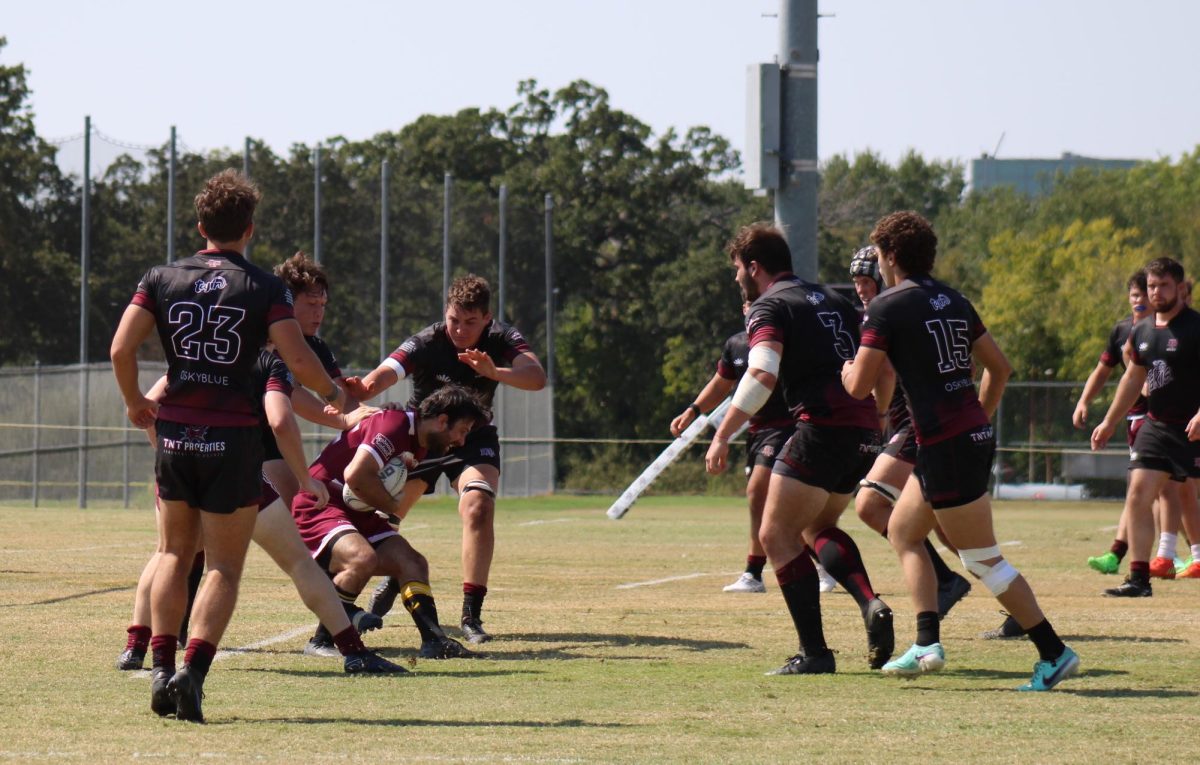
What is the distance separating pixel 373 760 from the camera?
18.0 ft

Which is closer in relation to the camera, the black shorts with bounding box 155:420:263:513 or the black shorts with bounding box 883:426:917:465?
the black shorts with bounding box 155:420:263:513

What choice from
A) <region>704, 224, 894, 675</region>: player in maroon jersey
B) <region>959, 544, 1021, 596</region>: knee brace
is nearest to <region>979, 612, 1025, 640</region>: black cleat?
<region>704, 224, 894, 675</region>: player in maroon jersey

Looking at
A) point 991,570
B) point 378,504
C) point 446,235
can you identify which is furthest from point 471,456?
point 446,235

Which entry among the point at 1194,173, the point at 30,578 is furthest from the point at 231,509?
the point at 1194,173

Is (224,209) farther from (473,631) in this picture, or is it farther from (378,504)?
(473,631)

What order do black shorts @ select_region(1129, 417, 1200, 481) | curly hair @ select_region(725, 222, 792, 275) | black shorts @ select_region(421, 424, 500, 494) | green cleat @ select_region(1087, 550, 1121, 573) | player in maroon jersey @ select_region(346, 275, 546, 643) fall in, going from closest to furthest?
curly hair @ select_region(725, 222, 792, 275) < player in maroon jersey @ select_region(346, 275, 546, 643) < black shorts @ select_region(421, 424, 500, 494) < black shorts @ select_region(1129, 417, 1200, 481) < green cleat @ select_region(1087, 550, 1121, 573)

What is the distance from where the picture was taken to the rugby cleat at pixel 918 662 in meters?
7.63

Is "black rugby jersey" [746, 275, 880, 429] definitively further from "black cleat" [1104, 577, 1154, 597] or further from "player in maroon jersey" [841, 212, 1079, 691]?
"black cleat" [1104, 577, 1154, 597]

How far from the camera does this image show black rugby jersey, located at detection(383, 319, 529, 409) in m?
9.74

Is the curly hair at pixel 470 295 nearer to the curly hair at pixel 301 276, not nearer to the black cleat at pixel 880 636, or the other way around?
the curly hair at pixel 301 276

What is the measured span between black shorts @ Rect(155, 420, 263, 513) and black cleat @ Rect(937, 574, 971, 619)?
175 inches

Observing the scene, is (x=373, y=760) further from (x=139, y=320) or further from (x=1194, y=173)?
(x=1194, y=173)

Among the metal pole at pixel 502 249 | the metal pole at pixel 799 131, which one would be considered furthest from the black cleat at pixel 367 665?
the metal pole at pixel 502 249

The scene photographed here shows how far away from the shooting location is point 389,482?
870cm
